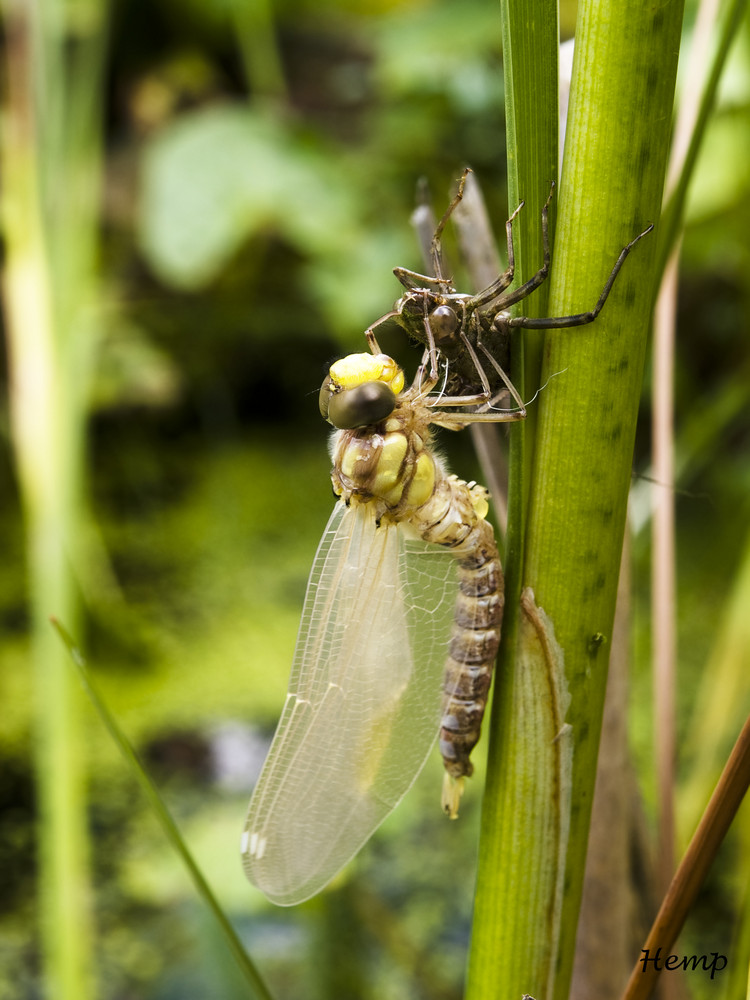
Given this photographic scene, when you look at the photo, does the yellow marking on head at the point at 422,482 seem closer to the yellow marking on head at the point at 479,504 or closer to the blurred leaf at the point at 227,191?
the yellow marking on head at the point at 479,504

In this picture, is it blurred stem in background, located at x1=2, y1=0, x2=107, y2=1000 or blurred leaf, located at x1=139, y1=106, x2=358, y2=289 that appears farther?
blurred leaf, located at x1=139, y1=106, x2=358, y2=289

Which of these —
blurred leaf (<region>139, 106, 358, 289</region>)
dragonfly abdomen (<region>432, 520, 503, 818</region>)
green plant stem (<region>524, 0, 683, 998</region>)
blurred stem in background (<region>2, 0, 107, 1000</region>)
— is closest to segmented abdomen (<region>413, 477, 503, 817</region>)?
dragonfly abdomen (<region>432, 520, 503, 818</region>)

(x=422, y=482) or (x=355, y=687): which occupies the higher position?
(x=422, y=482)

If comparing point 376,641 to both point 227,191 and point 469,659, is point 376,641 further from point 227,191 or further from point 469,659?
point 227,191

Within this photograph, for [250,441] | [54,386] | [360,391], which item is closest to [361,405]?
[360,391]

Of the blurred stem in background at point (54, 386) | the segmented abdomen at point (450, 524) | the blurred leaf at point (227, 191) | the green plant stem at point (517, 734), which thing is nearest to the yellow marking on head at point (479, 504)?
the segmented abdomen at point (450, 524)

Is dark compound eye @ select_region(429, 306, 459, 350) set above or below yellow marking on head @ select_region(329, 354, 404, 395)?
above

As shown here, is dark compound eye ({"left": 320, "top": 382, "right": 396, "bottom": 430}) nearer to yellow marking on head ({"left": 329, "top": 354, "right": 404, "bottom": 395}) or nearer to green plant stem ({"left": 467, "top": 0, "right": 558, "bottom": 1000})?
yellow marking on head ({"left": 329, "top": 354, "right": 404, "bottom": 395})

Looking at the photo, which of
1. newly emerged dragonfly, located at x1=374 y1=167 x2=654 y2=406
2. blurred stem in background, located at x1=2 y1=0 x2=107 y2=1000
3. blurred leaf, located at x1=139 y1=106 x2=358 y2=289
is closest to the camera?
newly emerged dragonfly, located at x1=374 y1=167 x2=654 y2=406
